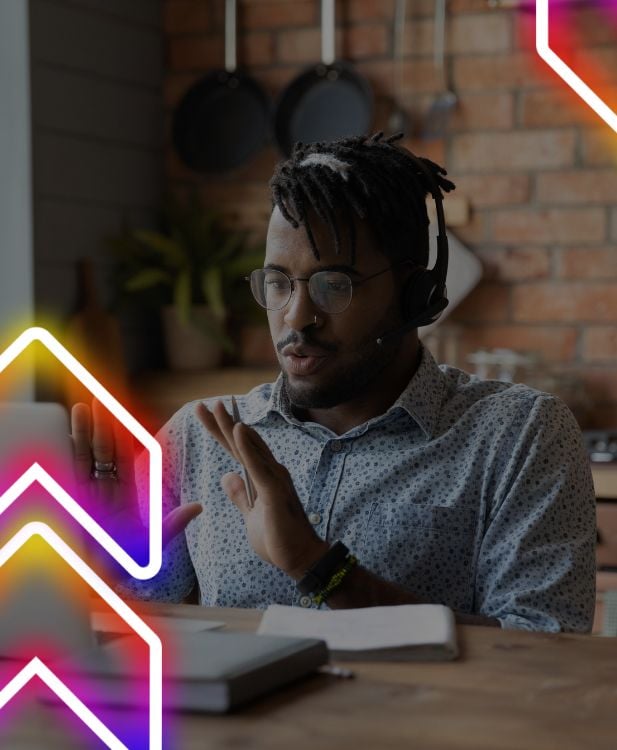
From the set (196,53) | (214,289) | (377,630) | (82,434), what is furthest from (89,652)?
(196,53)

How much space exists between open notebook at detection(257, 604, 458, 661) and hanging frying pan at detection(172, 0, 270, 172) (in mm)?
2140

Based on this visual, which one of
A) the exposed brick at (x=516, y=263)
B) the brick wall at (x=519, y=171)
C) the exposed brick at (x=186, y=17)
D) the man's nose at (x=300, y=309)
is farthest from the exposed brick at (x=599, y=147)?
the man's nose at (x=300, y=309)

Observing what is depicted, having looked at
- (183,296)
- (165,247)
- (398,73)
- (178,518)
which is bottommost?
(178,518)

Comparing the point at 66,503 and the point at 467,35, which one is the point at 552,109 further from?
the point at 66,503

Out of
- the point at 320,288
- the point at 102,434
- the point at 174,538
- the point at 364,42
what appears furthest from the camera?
the point at 364,42

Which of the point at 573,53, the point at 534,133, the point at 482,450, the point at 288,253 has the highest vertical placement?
the point at 573,53

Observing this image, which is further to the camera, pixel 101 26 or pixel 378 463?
pixel 101 26

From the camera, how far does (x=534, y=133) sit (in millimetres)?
3082

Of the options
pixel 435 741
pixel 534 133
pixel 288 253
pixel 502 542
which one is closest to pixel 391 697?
pixel 435 741

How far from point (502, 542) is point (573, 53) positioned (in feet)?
5.87

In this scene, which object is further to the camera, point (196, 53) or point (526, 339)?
point (196, 53)

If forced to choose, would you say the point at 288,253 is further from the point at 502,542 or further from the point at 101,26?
the point at 101,26

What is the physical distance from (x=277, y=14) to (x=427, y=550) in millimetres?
2038

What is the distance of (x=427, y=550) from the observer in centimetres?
165
